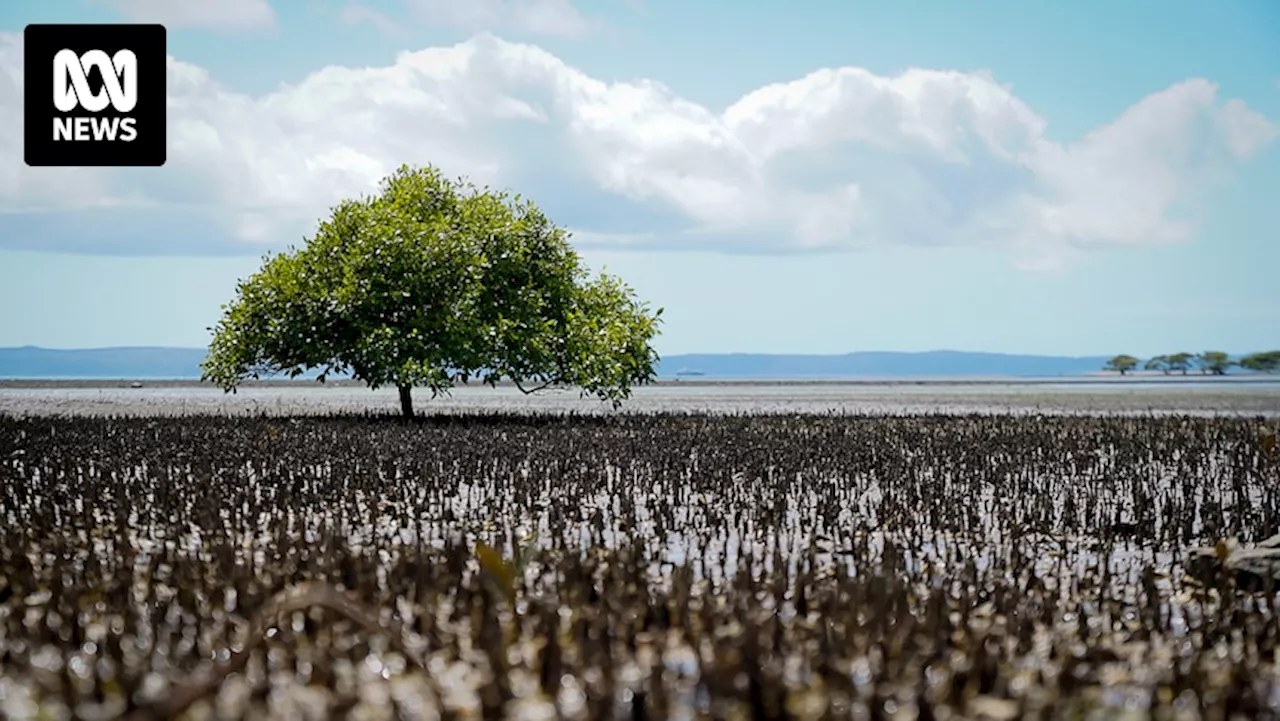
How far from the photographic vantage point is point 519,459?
14.7 metres

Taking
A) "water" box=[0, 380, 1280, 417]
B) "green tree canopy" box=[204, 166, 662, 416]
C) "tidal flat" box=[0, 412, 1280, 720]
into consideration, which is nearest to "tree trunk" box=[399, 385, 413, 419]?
"green tree canopy" box=[204, 166, 662, 416]

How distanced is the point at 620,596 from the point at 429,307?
59.8 ft

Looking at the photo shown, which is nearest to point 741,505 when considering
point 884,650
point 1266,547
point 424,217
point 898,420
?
point 1266,547

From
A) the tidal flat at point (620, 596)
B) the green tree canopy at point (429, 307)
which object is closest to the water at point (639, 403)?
the green tree canopy at point (429, 307)

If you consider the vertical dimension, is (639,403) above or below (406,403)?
below

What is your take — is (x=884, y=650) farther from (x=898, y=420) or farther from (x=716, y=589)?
(x=898, y=420)

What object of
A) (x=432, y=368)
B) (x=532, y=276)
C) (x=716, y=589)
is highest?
(x=532, y=276)

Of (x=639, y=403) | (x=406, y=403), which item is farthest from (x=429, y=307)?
(x=639, y=403)

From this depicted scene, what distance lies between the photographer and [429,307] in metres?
23.5

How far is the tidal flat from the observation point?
439 cm

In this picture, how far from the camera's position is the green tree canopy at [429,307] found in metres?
23.0

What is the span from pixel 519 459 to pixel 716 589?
830 centimetres

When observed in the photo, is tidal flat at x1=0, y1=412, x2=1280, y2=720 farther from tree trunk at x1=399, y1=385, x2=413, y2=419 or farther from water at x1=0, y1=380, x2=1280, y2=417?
water at x1=0, y1=380, x2=1280, y2=417

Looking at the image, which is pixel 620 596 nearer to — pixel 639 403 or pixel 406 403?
pixel 406 403
